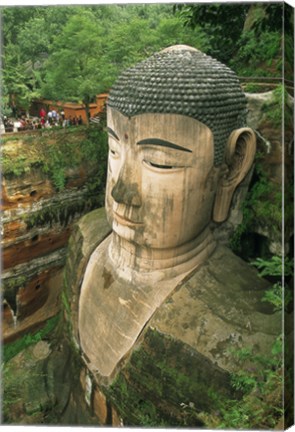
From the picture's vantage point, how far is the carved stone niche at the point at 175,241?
414 centimetres

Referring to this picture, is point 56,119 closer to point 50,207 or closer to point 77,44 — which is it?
point 77,44

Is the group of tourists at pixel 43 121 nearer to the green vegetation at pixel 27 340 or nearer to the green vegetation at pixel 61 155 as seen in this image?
the green vegetation at pixel 61 155

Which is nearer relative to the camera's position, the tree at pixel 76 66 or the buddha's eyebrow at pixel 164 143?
the buddha's eyebrow at pixel 164 143

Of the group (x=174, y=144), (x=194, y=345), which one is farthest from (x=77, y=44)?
(x=194, y=345)

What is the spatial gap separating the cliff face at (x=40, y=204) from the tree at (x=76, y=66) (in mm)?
473

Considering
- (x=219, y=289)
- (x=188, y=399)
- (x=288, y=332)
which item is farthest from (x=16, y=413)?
(x=288, y=332)

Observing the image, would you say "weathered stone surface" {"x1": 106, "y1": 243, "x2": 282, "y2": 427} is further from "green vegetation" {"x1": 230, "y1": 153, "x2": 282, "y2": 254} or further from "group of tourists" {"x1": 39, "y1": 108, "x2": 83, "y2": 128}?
"group of tourists" {"x1": 39, "y1": 108, "x2": 83, "y2": 128}

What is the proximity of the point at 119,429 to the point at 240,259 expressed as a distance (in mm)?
1926

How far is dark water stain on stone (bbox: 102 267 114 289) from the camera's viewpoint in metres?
4.98

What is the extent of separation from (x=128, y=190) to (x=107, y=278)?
1.08 metres

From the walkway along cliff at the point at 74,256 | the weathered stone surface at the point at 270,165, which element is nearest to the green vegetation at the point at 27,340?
the walkway along cliff at the point at 74,256

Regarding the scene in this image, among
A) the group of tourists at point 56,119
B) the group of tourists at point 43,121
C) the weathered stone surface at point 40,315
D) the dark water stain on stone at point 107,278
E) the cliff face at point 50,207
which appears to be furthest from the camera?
the weathered stone surface at point 40,315

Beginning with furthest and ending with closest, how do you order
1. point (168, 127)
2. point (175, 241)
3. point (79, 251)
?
point (79, 251), point (175, 241), point (168, 127)

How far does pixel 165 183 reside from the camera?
14.0 ft
